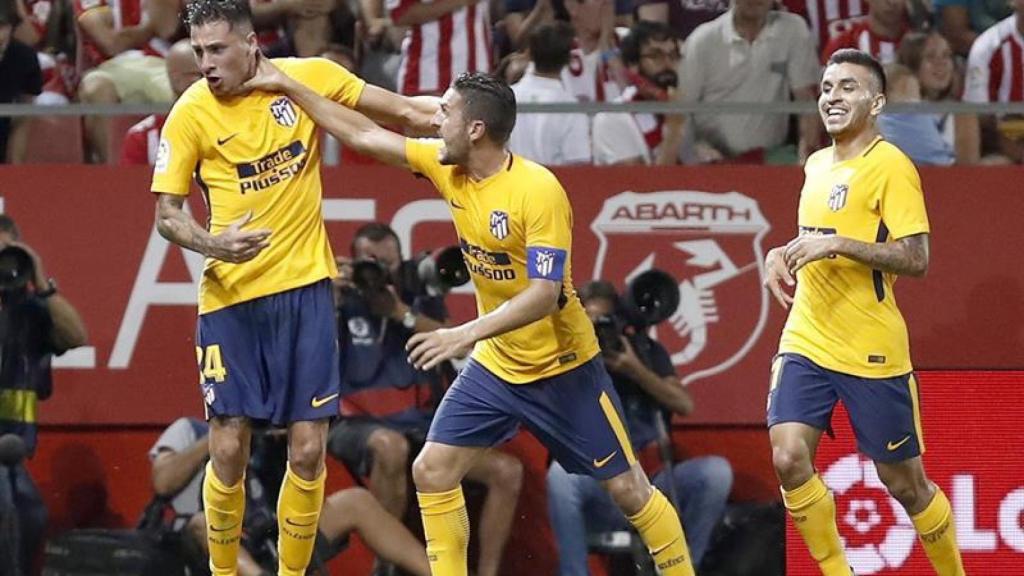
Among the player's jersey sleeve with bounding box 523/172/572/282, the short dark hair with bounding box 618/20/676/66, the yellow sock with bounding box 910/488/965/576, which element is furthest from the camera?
the short dark hair with bounding box 618/20/676/66

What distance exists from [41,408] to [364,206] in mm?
1954

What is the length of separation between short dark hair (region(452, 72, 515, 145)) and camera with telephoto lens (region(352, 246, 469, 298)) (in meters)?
1.90

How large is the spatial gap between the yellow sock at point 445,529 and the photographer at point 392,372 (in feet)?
6.87

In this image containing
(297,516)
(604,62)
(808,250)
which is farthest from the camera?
(604,62)

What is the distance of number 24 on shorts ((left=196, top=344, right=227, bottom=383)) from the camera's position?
823 cm

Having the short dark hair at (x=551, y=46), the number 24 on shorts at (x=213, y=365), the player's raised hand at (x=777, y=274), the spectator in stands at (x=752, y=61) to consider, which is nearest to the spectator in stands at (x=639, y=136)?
the spectator in stands at (x=752, y=61)

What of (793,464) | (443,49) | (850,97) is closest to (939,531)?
(793,464)

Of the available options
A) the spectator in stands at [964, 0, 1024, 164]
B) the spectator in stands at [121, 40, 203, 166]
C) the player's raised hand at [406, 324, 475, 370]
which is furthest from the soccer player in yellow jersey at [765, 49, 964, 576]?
the spectator in stands at [121, 40, 203, 166]

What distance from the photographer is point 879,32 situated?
1134 centimetres

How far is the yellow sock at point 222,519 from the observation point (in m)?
8.29

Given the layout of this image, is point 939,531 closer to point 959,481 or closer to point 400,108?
point 959,481

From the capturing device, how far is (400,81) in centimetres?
1123

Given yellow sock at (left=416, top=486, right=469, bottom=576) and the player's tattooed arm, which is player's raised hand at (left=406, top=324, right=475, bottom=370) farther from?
yellow sock at (left=416, top=486, right=469, bottom=576)

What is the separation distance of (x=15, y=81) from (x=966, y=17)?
198 inches
